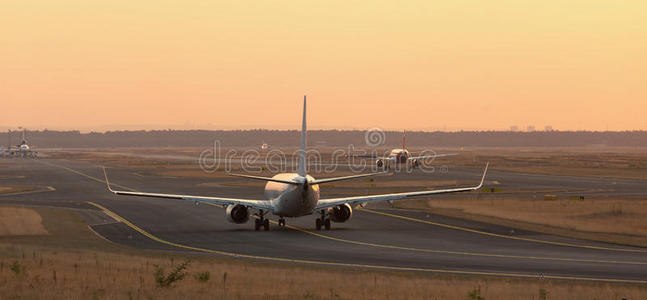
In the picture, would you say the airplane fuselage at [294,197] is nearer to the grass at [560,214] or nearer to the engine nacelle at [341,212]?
the engine nacelle at [341,212]

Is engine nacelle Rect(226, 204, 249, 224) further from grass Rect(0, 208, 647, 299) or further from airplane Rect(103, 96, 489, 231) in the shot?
grass Rect(0, 208, 647, 299)

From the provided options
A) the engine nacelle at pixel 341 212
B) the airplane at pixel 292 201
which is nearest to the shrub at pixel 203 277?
the airplane at pixel 292 201

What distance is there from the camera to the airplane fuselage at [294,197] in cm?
4722

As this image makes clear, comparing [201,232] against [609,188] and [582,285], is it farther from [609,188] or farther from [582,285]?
[609,188]

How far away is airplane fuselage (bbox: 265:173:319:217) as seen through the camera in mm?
47219

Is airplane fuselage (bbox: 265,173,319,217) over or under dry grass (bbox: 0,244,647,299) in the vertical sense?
over

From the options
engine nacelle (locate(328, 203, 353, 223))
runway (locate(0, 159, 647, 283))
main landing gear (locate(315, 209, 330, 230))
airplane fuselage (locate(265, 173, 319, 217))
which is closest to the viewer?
runway (locate(0, 159, 647, 283))

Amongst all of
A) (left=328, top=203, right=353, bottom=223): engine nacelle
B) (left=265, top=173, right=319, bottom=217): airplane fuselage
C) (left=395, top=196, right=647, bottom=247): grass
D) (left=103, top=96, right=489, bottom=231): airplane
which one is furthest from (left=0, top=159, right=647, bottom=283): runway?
(left=395, top=196, right=647, bottom=247): grass

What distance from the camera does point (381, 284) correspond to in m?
30.1

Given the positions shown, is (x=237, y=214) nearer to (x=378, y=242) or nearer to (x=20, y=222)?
(x=378, y=242)

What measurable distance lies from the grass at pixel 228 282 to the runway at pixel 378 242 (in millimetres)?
2882

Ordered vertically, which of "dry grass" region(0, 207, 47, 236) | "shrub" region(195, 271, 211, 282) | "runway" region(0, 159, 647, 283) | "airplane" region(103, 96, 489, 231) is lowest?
"dry grass" region(0, 207, 47, 236)

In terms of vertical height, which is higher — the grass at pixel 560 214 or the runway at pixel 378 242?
the grass at pixel 560 214

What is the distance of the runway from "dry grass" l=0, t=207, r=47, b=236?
379cm
